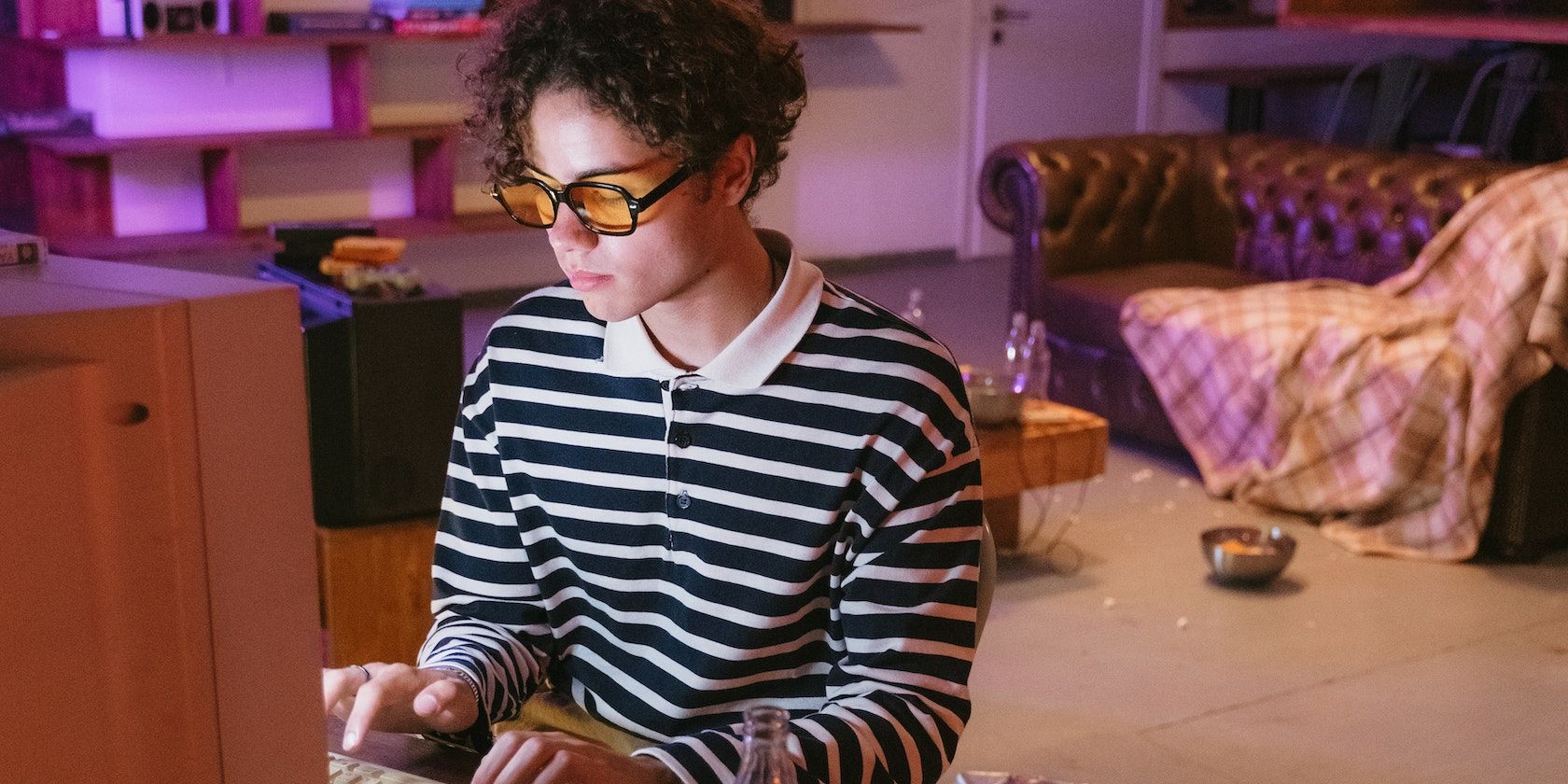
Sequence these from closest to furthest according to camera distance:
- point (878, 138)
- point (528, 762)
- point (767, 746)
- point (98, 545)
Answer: point (98, 545) < point (767, 746) < point (528, 762) < point (878, 138)

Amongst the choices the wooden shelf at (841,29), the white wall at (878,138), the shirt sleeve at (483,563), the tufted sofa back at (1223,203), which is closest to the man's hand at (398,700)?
the shirt sleeve at (483,563)

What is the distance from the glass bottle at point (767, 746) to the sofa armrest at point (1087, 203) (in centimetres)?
380

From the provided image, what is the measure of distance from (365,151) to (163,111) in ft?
2.38

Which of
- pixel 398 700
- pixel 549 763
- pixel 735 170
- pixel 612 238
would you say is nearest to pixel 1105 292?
pixel 735 170

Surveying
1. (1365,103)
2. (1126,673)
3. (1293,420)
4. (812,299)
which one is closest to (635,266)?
(812,299)

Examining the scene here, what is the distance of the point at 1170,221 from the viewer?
4.96 metres

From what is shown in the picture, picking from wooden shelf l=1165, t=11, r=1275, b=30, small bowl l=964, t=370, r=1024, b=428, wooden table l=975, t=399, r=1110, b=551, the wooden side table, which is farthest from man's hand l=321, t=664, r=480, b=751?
wooden shelf l=1165, t=11, r=1275, b=30

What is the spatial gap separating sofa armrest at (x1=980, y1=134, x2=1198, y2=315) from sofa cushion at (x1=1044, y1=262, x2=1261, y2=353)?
0.07m

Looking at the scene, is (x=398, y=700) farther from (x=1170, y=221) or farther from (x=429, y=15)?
(x=429, y=15)

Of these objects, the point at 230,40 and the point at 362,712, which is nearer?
the point at 362,712

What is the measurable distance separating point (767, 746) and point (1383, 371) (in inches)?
124

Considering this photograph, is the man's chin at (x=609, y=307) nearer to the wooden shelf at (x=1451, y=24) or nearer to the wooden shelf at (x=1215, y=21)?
the wooden shelf at (x=1451, y=24)

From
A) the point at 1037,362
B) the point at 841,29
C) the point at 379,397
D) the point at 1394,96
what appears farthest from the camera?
the point at 1394,96

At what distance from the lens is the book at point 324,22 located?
17.5ft
